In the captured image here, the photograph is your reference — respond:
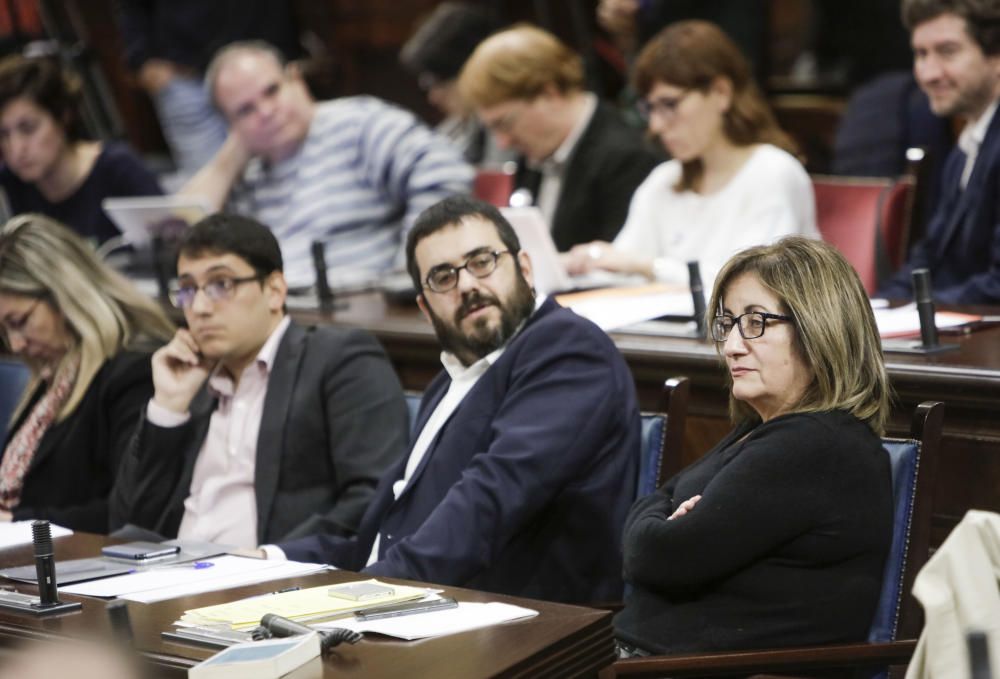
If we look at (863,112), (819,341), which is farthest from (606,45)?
(819,341)

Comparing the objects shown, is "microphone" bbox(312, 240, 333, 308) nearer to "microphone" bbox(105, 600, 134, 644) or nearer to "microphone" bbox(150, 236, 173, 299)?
"microphone" bbox(150, 236, 173, 299)

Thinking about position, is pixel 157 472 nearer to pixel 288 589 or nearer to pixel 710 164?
pixel 288 589

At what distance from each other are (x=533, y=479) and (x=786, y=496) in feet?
1.61

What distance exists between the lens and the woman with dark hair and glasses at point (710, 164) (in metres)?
3.76

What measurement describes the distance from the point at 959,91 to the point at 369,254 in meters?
1.98

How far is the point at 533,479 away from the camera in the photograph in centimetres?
242

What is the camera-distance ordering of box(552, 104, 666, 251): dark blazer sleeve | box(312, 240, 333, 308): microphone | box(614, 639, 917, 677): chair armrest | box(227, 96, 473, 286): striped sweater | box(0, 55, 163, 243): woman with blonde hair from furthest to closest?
box(0, 55, 163, 243): woman with blonde hair < box(227, 96, 473, 286): striped sweater < box(552, 104, 666, 251): dark blazer sleeve < box(312, 240, 333, 308): microphone < box(614, 639, 917, 677): chair armrest

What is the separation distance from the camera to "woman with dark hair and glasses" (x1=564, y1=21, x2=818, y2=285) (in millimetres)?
3756

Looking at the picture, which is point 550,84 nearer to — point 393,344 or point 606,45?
point 393,344

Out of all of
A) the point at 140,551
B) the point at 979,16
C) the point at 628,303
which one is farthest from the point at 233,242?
the point at 979,16

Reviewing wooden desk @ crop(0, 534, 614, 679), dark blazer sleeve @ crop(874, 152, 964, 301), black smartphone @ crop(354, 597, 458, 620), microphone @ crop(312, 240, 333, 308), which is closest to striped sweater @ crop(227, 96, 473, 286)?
microphone @ crop(312, 240, 333, 308)

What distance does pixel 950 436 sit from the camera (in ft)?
8.77

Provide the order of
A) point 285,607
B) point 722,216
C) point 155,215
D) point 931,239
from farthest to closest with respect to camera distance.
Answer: point 155,215, point 722,216, point 931,239, point 285,607

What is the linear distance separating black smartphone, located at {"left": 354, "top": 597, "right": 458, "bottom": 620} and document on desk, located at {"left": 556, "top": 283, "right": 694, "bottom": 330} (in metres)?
1.28
